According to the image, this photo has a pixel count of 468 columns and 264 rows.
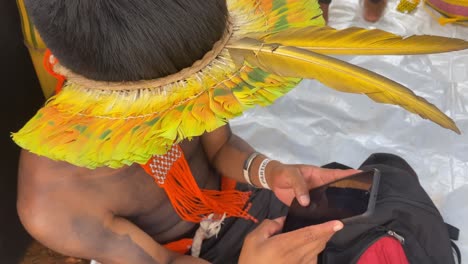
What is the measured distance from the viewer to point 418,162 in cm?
128

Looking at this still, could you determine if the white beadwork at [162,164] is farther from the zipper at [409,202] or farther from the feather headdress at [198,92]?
the zipper at [409,202]

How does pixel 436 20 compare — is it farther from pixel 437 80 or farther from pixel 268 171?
pixel 268 171

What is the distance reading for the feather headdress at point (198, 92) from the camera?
0.52 meters

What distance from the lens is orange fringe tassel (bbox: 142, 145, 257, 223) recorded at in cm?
77

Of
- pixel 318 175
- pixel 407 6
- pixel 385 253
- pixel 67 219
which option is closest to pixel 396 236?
pixel 385 253

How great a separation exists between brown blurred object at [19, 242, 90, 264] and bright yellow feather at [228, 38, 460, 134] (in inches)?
30.9

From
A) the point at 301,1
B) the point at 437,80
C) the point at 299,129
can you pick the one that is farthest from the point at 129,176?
the point at 437,80

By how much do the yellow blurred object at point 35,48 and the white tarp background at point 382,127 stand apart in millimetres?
618

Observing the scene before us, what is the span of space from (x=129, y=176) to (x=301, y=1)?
1.14ft

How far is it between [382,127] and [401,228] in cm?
48

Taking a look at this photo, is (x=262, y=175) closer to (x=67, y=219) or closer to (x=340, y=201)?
(x=340, y=201)

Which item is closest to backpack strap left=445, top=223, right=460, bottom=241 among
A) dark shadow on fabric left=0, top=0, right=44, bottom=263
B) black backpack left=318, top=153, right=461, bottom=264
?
black backpack left=318, top=153, right=461, bottom=264

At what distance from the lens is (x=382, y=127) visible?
4.39 ft

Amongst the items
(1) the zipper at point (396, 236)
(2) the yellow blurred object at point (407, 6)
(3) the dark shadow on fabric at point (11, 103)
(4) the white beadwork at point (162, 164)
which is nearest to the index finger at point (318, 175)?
(1) the zipper at point (396, 236)
